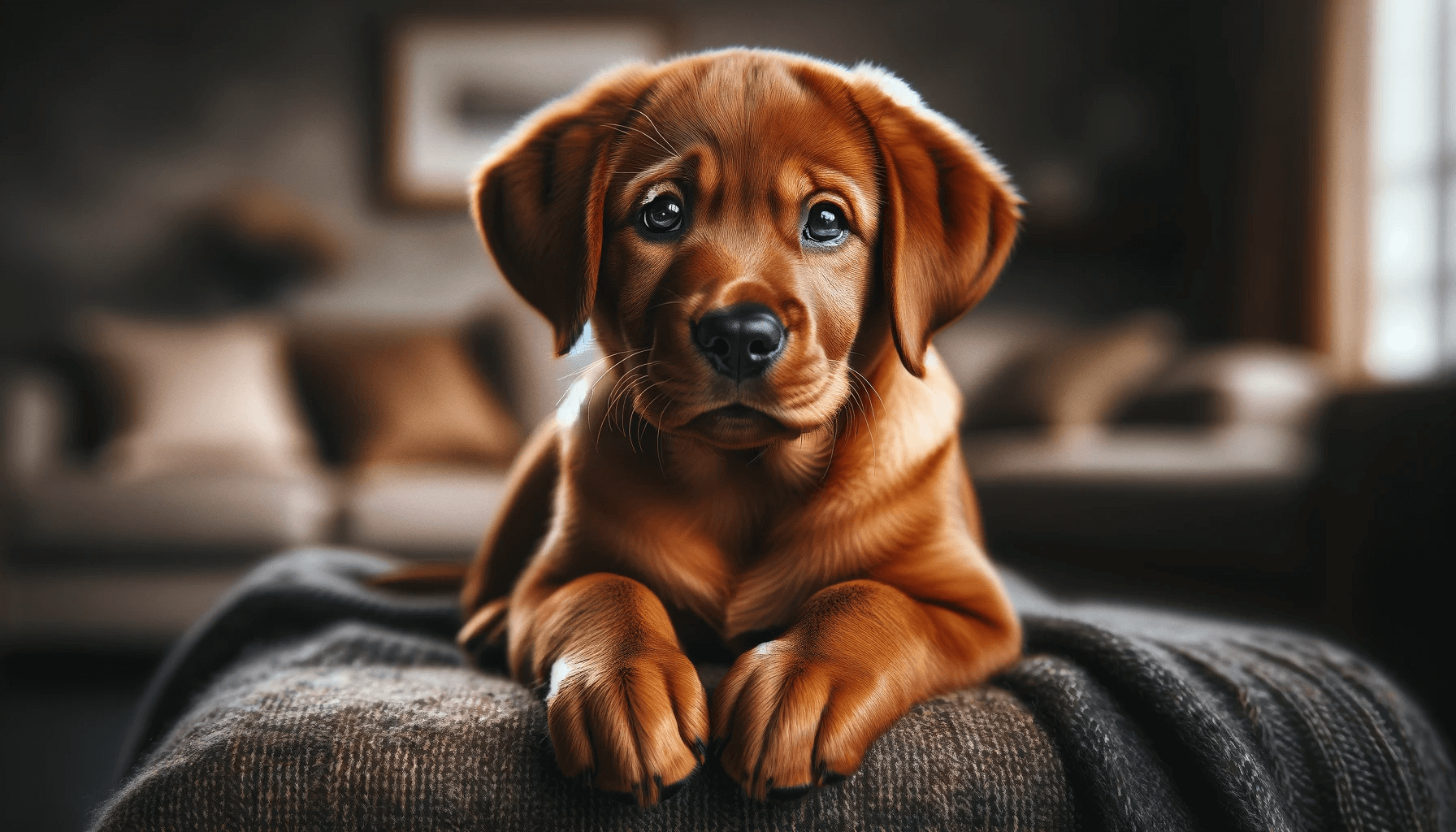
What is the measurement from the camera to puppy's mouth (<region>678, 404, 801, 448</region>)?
867 mm

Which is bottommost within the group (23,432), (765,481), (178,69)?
(23,432)

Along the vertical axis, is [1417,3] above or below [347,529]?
above

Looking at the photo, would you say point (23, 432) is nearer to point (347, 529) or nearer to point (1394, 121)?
point (347, 529)

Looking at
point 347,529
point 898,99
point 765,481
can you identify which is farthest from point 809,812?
point 347,529

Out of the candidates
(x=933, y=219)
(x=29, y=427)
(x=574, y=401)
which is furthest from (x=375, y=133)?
(x=933, y=219)

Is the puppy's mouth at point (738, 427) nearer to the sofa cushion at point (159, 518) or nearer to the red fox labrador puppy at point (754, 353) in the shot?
the red fox labrador puppy at point (754, 353)

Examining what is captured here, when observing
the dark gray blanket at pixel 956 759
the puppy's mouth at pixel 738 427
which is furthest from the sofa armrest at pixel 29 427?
the puppy's mouth at pixel 738 427

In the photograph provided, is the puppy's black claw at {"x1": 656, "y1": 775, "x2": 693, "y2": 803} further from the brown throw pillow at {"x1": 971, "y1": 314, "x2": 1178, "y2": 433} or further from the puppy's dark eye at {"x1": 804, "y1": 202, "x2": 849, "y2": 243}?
the brown throw pillow at {"x1": 971, "y1": 314, "x2": 1178, "y2": 433}

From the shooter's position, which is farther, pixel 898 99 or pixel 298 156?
pixel 298 156

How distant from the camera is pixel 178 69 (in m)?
5.62

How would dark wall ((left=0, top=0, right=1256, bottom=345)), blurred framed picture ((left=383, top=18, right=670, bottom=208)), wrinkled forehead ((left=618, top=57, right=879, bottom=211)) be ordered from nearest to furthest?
wrinkled forehead ((left=618, top=57, right=879, bottom=211)) → dark wall ((left=0, top=0, right=1256, bottom=345)) → blurred framed picture ((left=383, top=18, right=670, bottom=208))

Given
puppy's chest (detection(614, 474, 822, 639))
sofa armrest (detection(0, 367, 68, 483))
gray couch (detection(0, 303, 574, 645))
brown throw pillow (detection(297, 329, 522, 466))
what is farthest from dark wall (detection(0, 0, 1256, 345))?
puppy's chest (detection(614, 474, 822, 639))

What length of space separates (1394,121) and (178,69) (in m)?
6.55

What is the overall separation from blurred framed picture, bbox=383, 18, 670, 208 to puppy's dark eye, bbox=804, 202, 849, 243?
5.10 meters
